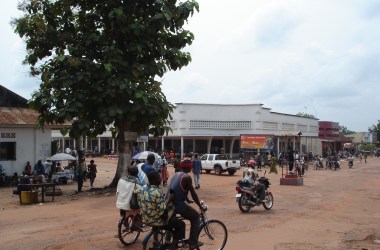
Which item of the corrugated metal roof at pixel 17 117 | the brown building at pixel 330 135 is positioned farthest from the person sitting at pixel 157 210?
the brown building at pixel 330 135

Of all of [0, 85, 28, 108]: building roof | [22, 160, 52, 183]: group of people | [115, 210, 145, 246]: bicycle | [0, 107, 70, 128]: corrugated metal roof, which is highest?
[0, 85, 28, 108]: building roof

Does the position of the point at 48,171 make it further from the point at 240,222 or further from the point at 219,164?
the point at 240,222

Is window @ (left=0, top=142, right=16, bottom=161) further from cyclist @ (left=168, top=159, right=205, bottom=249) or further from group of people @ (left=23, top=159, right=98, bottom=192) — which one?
cyclist @ (left=168, top=159, right=205, bottom=249)

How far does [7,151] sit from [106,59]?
924 cm

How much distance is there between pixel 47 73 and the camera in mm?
19125

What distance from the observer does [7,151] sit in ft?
79.1

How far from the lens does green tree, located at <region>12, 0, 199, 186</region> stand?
18.5 metres

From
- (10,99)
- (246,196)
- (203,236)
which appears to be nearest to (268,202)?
(246,196)

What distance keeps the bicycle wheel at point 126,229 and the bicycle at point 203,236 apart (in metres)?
0.93

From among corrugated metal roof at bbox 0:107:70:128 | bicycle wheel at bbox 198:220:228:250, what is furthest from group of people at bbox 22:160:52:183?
bicycle wheel at bbox 198:220:228:250

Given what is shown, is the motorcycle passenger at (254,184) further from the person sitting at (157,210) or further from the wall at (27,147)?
the wall at (27,147)

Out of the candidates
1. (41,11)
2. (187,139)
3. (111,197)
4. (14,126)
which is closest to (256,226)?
(111,197)

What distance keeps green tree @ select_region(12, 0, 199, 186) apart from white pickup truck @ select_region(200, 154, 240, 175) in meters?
14.0

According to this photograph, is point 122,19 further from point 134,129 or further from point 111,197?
point 111,197
